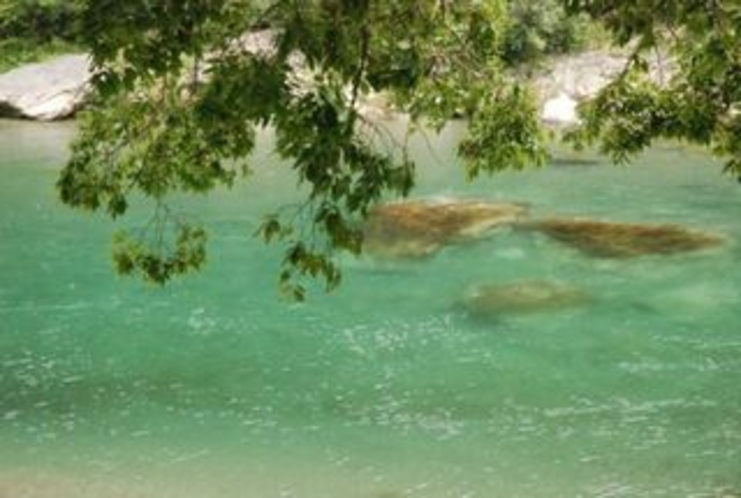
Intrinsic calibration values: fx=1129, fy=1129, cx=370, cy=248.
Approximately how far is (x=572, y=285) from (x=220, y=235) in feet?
29.8

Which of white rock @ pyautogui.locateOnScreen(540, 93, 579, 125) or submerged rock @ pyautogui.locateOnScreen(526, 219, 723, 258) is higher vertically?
white rock @ pyautogui.locateOnScreen(540, 93, 579, 125)

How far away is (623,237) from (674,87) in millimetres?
15113

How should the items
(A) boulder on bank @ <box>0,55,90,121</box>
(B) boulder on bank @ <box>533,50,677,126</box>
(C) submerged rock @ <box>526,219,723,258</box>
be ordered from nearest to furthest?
(C) submerged rock @ <box>526,219,723,258</box>, (B) boulder on bank @ <box>533,50,677,126</box>, (A) boulder on bank @ <box>0,55,90,121</box>

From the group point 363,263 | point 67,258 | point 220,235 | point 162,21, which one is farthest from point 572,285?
point 162,21

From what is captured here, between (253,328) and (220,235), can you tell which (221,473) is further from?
(220,235)

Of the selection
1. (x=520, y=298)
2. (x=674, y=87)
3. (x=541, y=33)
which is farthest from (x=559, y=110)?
(x=674, y=87)

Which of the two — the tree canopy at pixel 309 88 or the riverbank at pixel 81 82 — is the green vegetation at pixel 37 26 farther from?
the riverbank at pixel 81 82

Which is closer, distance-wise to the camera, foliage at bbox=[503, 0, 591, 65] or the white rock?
the white rock

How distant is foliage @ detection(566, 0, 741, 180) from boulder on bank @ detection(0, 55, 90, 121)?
35.4 metres

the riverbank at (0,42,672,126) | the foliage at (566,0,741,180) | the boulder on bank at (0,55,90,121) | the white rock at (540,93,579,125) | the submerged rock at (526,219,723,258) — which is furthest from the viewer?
the boulder on bank at (0,55,90,121)

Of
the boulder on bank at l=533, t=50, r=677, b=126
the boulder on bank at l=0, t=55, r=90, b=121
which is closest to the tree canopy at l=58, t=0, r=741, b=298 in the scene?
the boulder on bank at l=533, t=50, r=677, b=126

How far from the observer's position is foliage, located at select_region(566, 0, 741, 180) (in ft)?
22.1

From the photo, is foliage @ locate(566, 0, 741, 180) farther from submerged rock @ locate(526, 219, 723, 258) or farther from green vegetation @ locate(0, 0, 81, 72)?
submerged rock @ locate(526, 219, 723, 258)

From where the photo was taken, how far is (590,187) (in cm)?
3225
